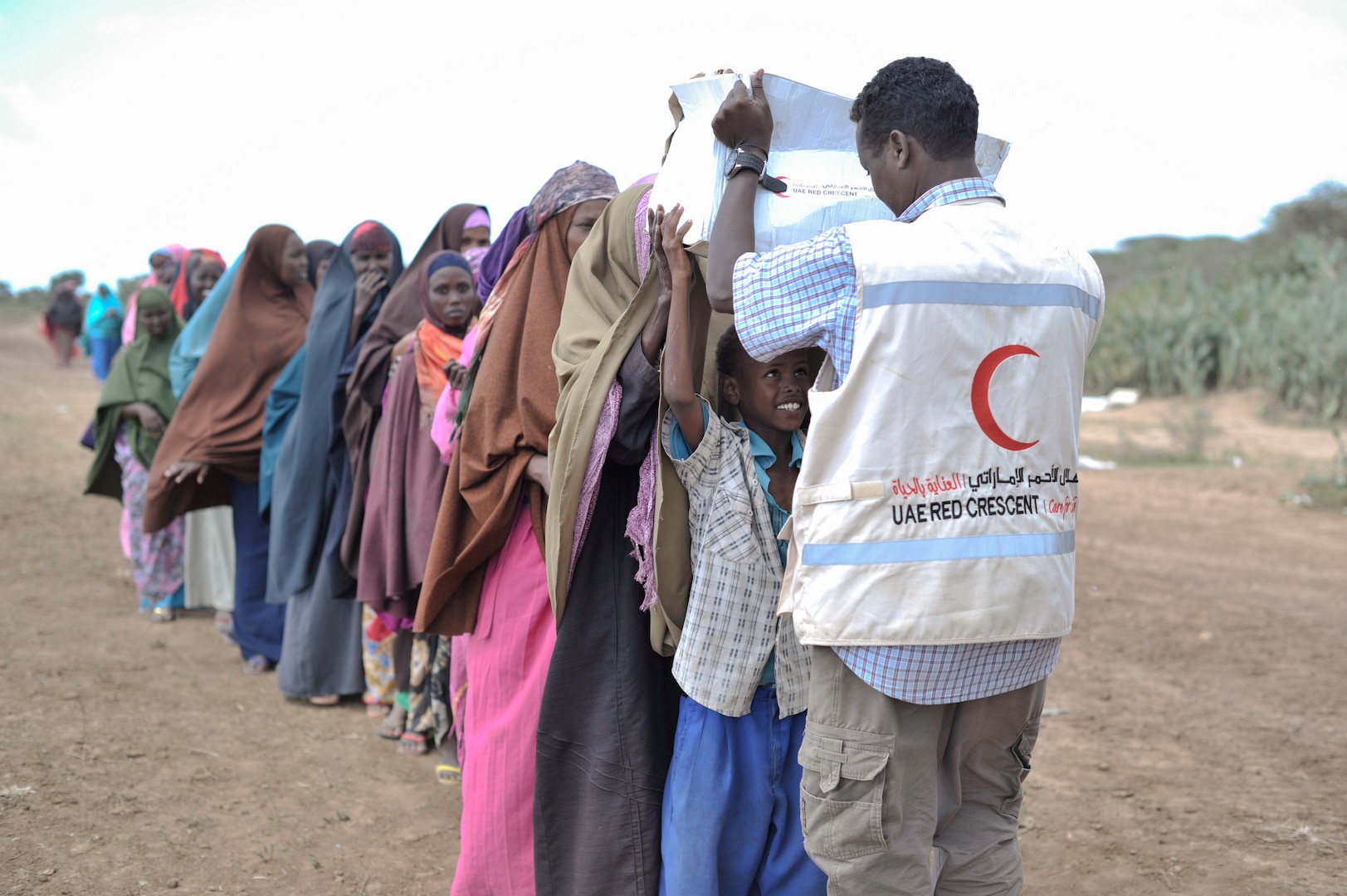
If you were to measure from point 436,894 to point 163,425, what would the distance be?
459 centimetres

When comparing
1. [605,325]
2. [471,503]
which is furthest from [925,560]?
[471,503]

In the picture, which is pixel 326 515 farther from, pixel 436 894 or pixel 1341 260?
pixel 1341 260

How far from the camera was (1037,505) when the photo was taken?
2025mm

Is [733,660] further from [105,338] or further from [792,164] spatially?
[105,338]

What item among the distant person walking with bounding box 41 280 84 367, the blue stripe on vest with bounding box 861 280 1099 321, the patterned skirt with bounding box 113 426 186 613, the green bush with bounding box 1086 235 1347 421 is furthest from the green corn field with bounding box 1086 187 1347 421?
the distant person walking with bounding box 41 280 84 367

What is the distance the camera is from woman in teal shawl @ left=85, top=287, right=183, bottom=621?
6.72 m

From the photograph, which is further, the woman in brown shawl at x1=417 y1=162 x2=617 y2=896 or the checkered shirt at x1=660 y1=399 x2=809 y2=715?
the woman in brown shawl at x1=417 y1=162 x2=617 y2=896

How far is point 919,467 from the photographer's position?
1933 mm

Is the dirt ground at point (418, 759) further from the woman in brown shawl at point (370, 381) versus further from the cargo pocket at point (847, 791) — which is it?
the cargo pocket at point (847, 791)

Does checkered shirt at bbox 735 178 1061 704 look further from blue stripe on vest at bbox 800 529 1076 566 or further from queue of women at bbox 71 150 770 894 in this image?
queue of women at bbox 71 150 770 894

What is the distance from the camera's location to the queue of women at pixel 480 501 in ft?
8.82

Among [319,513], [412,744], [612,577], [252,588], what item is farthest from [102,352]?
[612,577]

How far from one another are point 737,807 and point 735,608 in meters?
0.51

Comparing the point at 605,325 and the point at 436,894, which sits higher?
the point at 605,325
